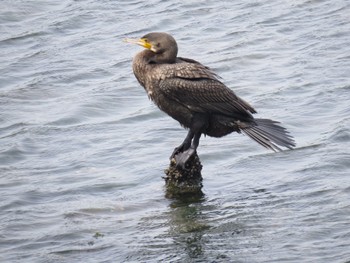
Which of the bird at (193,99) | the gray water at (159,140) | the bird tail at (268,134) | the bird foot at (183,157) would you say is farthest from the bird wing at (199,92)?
the gray water at (159,140)

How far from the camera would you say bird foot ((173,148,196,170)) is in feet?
29.4

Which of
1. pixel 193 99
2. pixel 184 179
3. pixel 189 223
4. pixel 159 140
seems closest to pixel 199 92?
pixel 193 99

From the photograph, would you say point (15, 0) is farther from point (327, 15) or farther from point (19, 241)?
point (19, 241)

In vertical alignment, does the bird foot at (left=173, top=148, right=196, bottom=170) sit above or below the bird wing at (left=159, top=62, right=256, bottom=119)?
below

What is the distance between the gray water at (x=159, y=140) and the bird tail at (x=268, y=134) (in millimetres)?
461

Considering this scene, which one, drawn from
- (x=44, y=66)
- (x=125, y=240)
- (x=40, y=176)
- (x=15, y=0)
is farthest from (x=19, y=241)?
(x=15, y=0)

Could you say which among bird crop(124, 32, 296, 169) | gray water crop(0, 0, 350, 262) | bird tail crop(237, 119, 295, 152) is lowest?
gray water crop(0, 0, 350, 262)

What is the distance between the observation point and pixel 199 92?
9.30m

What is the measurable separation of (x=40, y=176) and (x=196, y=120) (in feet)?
6.75

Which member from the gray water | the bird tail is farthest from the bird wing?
the gray water

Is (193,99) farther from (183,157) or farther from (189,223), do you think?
(189,223)

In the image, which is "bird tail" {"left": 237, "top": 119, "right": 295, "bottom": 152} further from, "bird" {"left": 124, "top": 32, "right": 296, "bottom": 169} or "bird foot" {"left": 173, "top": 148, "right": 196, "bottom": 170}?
"bird foot" {"left": 173, "top": 148, "right": 196, "bottom": 170}

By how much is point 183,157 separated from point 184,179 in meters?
0.37

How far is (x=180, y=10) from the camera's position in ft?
54.4
